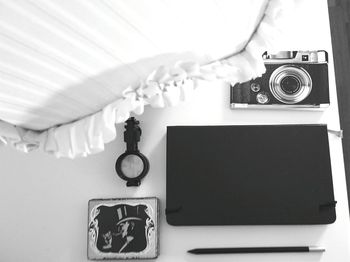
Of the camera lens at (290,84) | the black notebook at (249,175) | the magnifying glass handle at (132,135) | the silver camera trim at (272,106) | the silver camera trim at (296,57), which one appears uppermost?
the silver camera trim at (296,57)

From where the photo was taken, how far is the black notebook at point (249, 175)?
0.72 metres

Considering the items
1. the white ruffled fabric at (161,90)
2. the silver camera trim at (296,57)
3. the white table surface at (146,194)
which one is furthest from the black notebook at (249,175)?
the white ruffled fabric at (161,90)

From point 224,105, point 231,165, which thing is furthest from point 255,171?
point 224,105

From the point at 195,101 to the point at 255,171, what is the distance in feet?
0.64

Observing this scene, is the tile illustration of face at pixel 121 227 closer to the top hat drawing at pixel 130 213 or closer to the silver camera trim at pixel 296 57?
the top hat drawing at pixel 130 213

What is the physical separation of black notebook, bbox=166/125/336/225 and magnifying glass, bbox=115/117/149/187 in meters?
0.05

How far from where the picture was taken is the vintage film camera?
0.79 metres

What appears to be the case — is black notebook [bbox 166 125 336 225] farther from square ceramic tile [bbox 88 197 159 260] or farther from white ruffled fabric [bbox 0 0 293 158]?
white ruffled fabric [bbox 0 0 293 158]

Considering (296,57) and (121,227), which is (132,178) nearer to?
(121,227)

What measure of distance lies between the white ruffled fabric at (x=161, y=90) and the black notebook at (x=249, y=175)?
0.45 meters

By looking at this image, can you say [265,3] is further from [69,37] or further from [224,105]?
[224,105]

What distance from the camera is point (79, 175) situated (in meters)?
0.79

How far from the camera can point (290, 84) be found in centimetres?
80

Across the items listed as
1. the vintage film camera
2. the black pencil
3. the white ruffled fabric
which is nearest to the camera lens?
the vintage film camera
